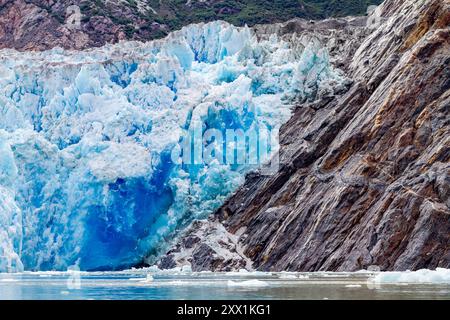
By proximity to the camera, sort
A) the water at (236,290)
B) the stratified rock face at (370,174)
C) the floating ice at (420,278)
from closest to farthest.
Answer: the water at (236,290) < the floating ice at (420,278) < the stratified rock face at (370,174)

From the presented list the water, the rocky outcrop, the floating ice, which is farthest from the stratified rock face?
the rocky outcrop

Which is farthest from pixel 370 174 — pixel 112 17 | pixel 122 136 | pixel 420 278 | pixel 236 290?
pixel 112 17

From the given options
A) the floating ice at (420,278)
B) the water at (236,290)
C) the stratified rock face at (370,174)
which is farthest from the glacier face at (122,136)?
the floating ice at (420,278)

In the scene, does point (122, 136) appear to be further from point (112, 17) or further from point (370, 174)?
point (112, 17)

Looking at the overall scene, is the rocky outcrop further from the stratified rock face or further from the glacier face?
the stratified rock face

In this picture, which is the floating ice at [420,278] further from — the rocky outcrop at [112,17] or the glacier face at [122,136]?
the rocky outcrop at [112,17]
